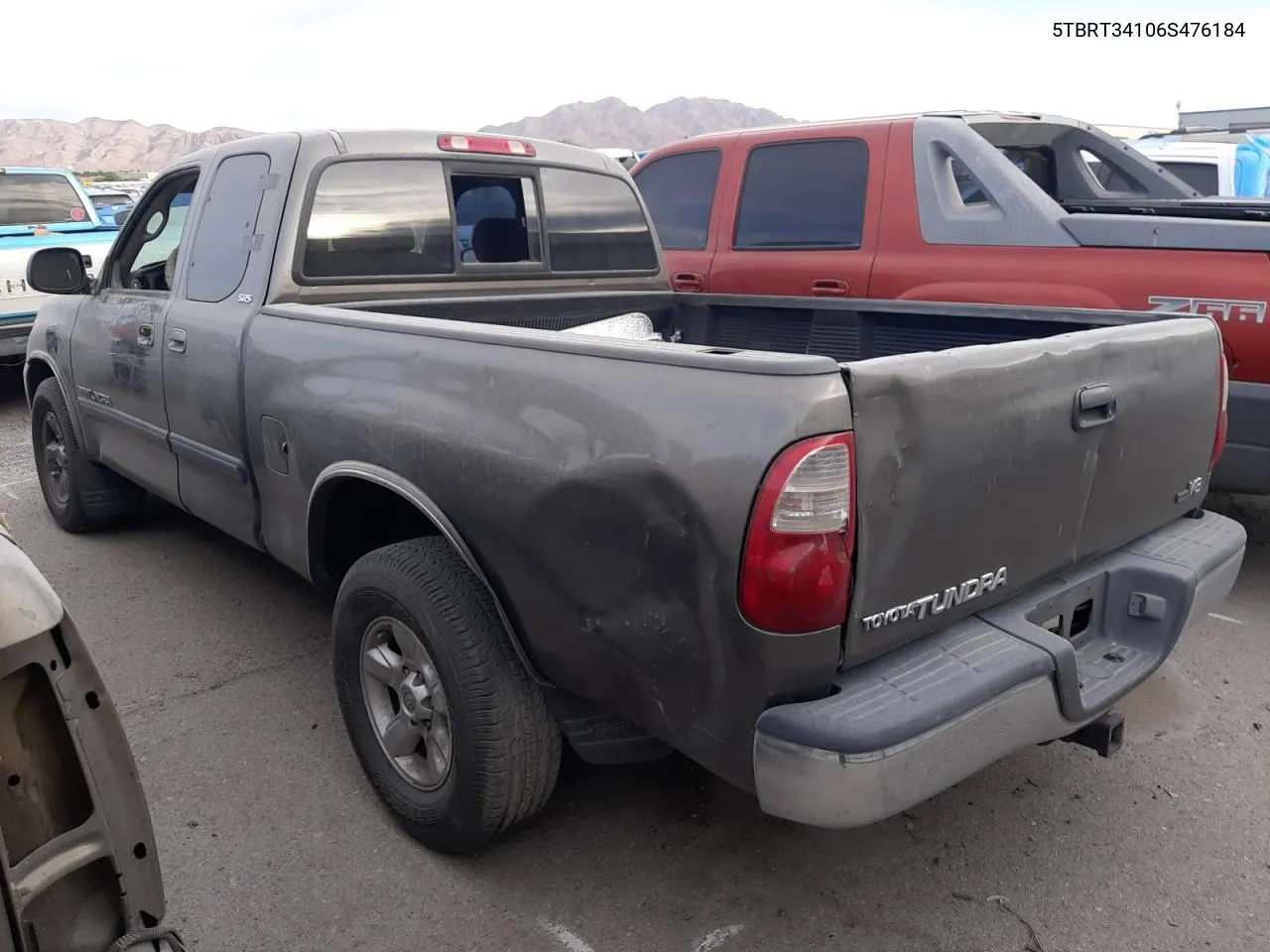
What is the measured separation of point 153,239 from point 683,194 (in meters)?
3.11

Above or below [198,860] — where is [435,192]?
above

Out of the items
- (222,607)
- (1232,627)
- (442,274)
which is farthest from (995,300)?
(222,607)

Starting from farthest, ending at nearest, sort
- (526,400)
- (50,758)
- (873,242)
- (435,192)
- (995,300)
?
(873,242) < (995,300) < (435,192) < (526,400) < (50,758)

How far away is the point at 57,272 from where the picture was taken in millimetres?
4152

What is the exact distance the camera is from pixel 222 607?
4.27m

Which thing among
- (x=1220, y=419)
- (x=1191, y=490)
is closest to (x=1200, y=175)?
(x=1220, y=419)

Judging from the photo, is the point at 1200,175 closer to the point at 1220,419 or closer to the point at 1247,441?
the point at 1247,441

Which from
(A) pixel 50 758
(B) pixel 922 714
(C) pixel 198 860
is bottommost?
(C) pixel 198 860

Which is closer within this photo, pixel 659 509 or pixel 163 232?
pixel 659 509

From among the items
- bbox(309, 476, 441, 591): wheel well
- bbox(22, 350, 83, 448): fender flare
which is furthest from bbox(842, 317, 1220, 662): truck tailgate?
bbox(22, 350, 83, 448): fender flare

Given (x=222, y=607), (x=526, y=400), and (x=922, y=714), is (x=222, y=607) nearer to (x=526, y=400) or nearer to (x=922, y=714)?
(x=526, y=400)

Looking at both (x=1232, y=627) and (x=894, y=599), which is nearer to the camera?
(x=894, y=599)

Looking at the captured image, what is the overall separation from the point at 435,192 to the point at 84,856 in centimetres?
268

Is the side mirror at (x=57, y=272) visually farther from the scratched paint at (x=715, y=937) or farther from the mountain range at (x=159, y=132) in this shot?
the mountain range at (x=159, y=132)
